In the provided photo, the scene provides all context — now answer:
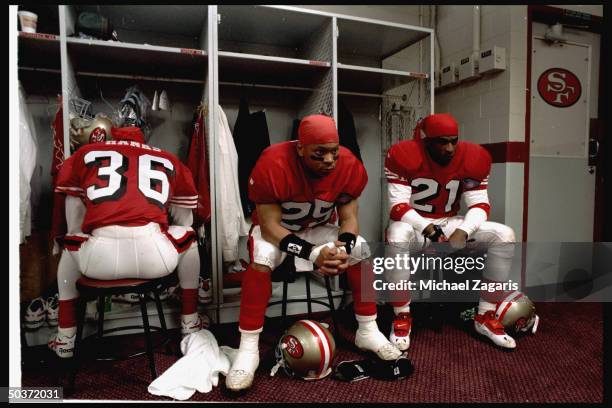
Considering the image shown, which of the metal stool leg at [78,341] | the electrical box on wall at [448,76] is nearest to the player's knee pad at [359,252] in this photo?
the metal stool leg at [78,341]

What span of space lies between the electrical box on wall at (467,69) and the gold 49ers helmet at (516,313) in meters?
1.65

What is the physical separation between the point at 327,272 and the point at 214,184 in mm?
944

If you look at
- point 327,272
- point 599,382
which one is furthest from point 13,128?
point 599,382

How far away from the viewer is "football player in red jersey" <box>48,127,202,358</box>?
1.63 meters

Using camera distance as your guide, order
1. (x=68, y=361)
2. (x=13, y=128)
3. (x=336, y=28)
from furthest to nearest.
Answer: (x=336, y=28) → (x=68, y=361) → (x=13, y=128)

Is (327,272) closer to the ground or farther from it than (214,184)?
closer to the ground

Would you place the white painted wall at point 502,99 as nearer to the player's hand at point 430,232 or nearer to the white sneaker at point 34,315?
the player's hand at point 430,232

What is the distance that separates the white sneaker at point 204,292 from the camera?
7.71ft

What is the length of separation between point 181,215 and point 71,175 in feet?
1.73

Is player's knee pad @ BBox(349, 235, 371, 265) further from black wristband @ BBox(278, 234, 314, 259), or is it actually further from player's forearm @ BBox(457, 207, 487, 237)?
player's forearm @ BBox(457, 207, 487, 237)

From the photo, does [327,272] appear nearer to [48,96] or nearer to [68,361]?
[68,361]

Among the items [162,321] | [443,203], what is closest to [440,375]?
[443,203]

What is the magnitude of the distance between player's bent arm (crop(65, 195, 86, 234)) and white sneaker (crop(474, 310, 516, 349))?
210 centimetres

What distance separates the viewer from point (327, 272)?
1662 mm
